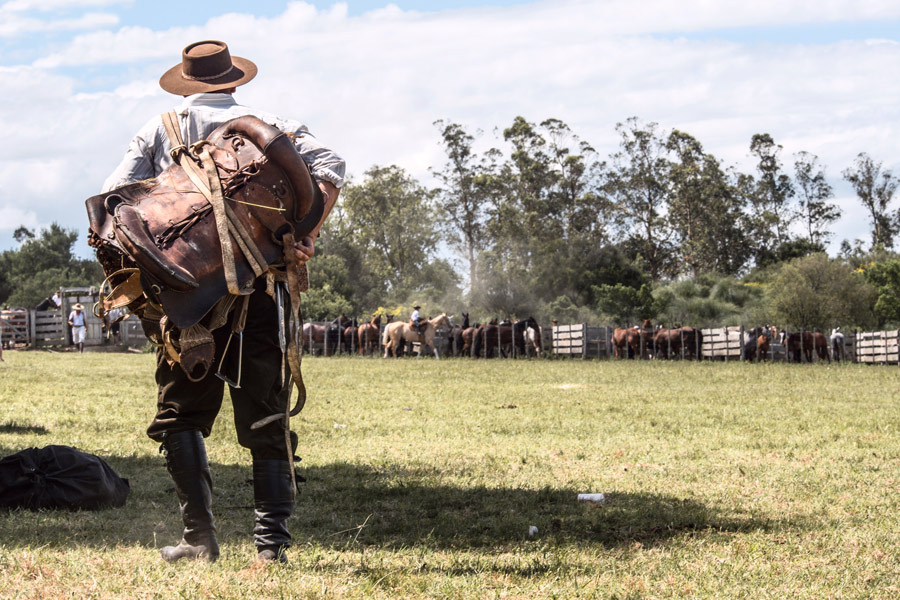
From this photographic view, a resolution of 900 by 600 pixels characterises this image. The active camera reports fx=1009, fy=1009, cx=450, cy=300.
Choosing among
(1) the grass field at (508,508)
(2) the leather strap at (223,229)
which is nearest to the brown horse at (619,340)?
(1) the grass field at (508,508)

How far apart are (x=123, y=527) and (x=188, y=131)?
6.59 ft

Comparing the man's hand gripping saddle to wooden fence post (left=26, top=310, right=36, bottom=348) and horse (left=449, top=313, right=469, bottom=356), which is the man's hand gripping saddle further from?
wooden fence post (left=26, top=310, right=36, bottom=348)

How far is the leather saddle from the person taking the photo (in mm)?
3498

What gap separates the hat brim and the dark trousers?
0.94 m

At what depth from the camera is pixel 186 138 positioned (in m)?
4.12

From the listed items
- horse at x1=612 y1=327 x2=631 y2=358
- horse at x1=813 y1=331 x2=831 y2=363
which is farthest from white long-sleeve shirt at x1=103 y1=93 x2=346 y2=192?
horse at x1=813 y1=331 x2=831 y2=363

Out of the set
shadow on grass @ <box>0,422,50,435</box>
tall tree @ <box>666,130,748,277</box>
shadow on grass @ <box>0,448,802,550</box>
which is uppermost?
tall tree @ <box>666,130,748,277</box>

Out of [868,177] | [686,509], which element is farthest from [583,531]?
[868,177]

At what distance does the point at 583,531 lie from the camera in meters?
4.95

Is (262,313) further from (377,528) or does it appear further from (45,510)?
(45,510)

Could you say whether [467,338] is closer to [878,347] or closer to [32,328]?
[878,347]

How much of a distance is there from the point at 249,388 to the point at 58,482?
6.41ft

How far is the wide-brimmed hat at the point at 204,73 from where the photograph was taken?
4.26 metres

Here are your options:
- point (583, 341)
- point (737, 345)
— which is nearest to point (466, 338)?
point (583, 341)
